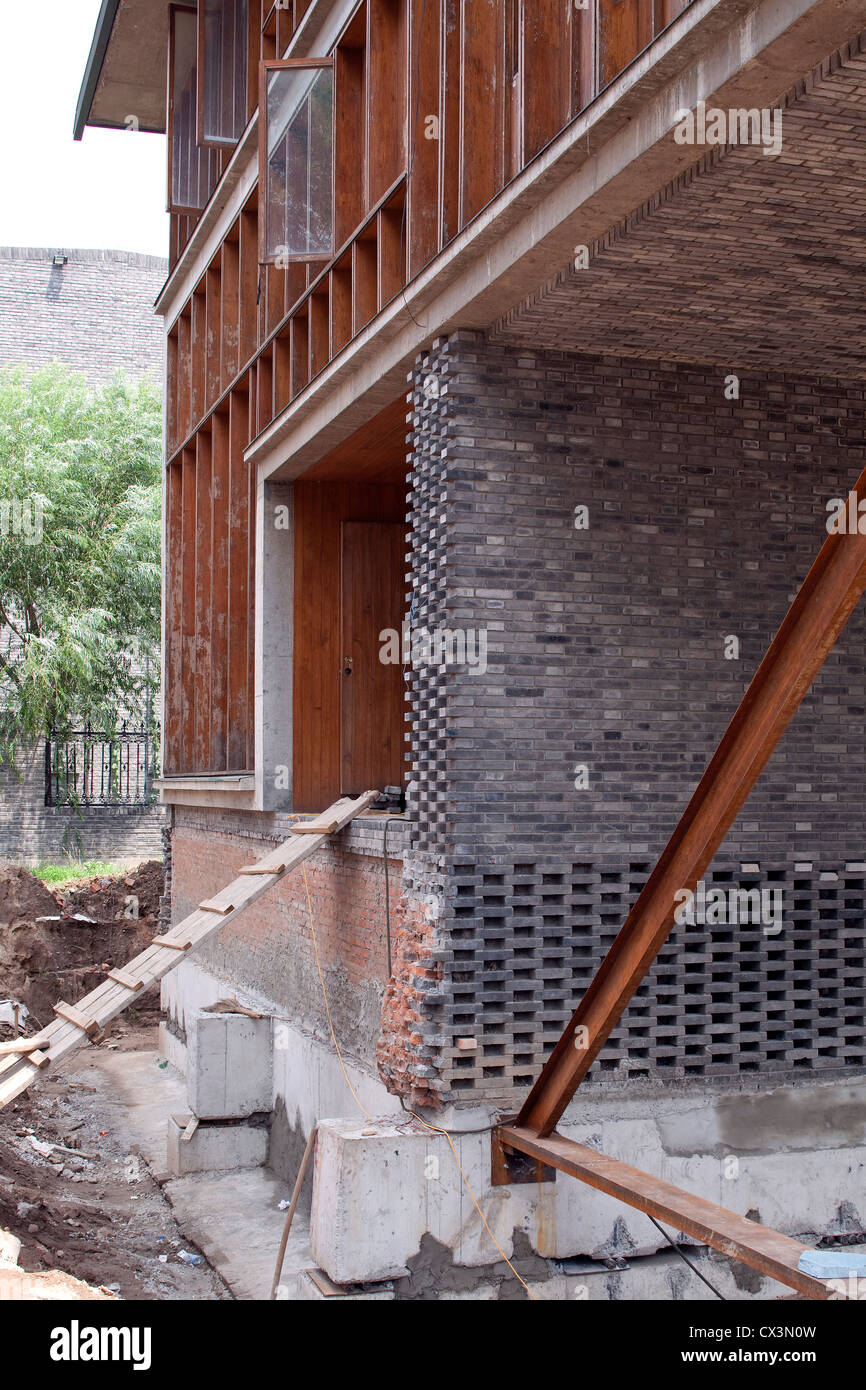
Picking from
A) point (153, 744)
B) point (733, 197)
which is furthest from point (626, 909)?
point (153, 744)

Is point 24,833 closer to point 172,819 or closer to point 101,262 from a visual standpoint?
point 172,819

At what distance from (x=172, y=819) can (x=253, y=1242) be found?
28.9ft

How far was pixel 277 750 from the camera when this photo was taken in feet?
42.0

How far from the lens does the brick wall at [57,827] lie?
92.9 feet

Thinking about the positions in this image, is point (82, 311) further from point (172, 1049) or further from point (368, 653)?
point (368, 653)

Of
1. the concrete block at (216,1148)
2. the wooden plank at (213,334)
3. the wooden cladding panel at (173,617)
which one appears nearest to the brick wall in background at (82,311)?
the wooden cladding panel at (173,617)

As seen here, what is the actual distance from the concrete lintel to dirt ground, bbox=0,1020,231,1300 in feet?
20.8

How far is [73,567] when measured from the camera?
88.5 feet

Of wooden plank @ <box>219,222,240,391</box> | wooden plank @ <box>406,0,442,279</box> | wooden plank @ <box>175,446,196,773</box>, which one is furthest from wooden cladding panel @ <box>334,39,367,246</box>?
wooden plank @ <box>175,446,196,773</box>

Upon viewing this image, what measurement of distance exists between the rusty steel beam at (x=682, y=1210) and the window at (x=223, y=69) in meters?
11.1

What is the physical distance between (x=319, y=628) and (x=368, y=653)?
54 cm

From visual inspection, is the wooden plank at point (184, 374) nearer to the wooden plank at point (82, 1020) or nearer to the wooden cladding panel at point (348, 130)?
the wooden cladding panel at point (348, 130)

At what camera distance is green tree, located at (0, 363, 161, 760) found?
86.5 ft

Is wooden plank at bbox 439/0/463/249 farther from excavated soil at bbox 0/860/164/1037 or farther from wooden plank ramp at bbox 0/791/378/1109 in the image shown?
excavated soil at bbox 0/860/164/1037
